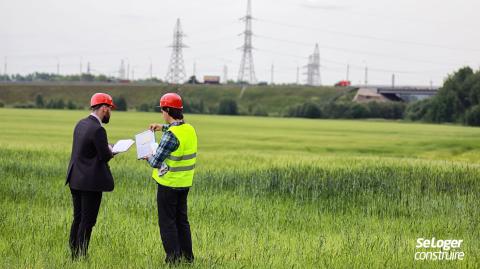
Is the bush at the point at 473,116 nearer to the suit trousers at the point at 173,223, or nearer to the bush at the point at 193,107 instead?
the bush at the point at 193,107

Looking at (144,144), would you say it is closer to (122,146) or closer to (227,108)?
(122,146)

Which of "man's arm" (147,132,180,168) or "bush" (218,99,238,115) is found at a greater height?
"man's arm" (147,132,180,168)

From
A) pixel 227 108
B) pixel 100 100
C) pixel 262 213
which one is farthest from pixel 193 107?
pixel 100 100

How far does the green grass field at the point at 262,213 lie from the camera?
10812 millimetres

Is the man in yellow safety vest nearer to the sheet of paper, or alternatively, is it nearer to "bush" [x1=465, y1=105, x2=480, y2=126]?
the sheet of paper

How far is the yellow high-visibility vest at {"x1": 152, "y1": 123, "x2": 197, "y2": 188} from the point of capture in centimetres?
968

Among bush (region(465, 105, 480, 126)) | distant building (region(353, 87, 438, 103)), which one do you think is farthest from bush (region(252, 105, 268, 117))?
bush (region(465, 105, 480, 126))

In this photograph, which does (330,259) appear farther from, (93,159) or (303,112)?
(303,112)

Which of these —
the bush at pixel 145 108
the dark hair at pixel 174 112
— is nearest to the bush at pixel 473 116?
the bush at pixel 145 108

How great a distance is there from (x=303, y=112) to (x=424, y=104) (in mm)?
23408

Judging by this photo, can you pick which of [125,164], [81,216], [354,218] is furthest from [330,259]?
[125,164]

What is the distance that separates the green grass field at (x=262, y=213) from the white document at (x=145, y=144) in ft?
5.72

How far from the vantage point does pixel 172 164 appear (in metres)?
9.70

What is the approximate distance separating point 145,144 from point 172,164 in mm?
568
